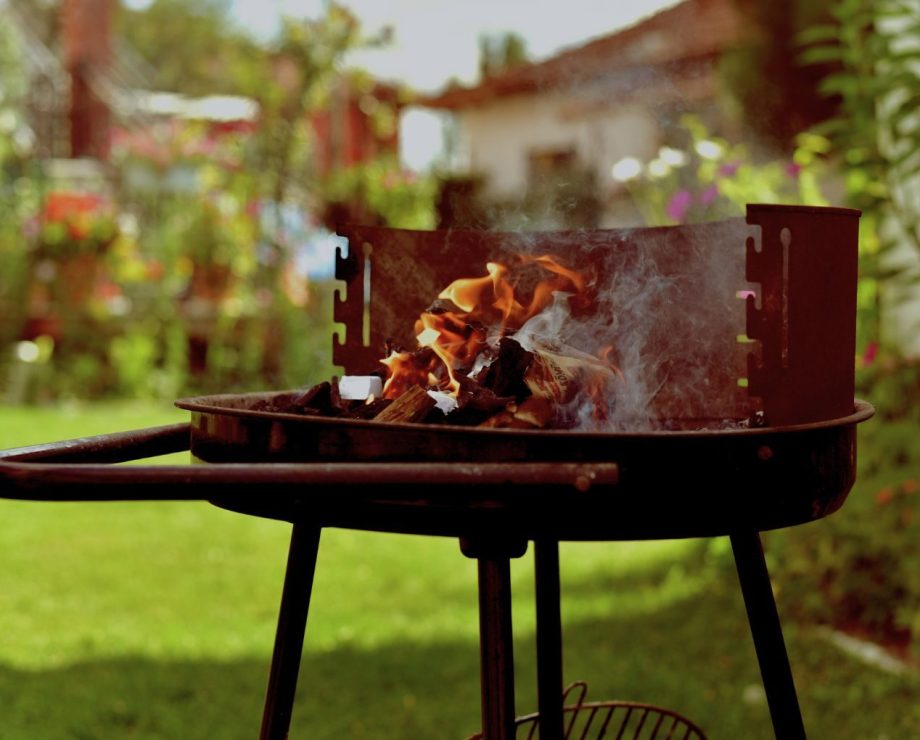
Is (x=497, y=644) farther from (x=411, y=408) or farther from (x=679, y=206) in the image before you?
(x=679, y=206)

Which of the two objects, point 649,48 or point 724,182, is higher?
point 649,48

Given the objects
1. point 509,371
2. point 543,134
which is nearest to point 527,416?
point 509,371

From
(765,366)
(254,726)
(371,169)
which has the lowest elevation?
(254,726)

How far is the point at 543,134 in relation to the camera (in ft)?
52.1

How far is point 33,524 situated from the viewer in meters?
5.23

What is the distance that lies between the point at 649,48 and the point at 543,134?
321 cm

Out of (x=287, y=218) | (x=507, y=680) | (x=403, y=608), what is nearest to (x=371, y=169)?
(x=287, y=218)

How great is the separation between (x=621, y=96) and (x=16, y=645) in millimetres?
10296

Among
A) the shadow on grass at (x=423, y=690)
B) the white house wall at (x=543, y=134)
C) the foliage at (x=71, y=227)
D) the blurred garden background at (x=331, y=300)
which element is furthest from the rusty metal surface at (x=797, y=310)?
the white house wall at (x=543, y=134)

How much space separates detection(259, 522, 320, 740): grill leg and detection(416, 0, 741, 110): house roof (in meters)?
9.04

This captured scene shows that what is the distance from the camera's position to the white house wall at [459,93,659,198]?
13438 mm

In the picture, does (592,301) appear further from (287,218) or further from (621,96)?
(621,96)

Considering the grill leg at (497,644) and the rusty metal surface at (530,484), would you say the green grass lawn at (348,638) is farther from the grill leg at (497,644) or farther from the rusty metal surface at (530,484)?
the rusty metal surface at (530,484)

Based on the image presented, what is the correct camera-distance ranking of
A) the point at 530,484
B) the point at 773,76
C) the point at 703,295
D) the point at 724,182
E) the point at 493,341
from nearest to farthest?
1. the point at 530,484
2. the point at 493,341
3. the point at 703,295
4. the point at 724,182
5. the point at 773,76
